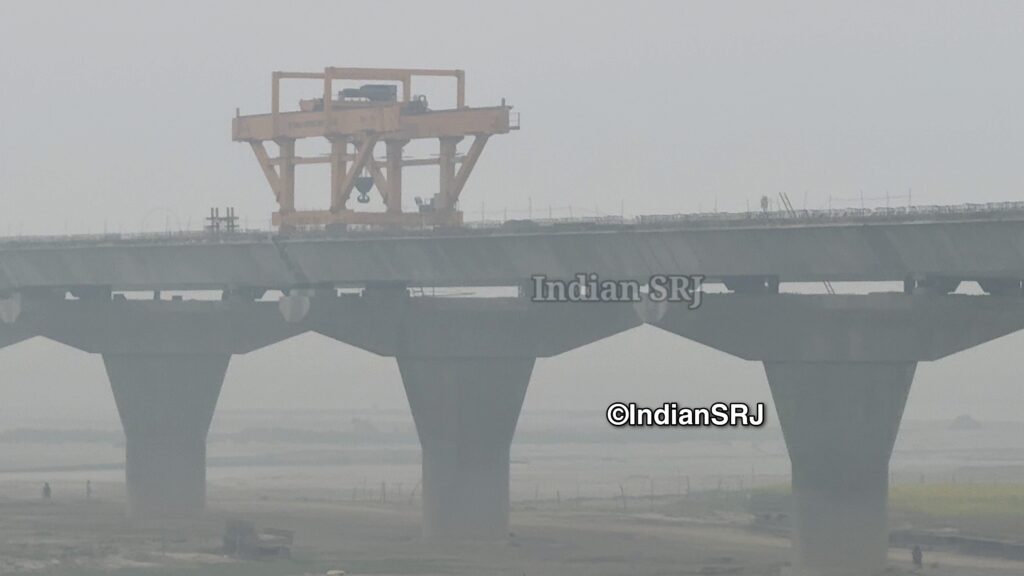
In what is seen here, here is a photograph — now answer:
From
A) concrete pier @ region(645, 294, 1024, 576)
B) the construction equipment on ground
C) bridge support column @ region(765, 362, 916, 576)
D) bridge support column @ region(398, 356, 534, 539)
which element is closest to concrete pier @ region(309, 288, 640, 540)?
bridge support column @ region(398, 356, 534, 539)

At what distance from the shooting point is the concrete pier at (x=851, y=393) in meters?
83.7

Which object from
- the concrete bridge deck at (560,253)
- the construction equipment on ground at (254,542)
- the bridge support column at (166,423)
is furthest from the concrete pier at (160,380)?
the construction equipment on ground at (254,542)

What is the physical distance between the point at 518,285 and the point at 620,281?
6.58 meters

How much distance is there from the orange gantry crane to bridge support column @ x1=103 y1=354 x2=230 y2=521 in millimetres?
10325

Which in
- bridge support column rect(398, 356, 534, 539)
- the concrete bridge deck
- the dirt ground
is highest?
the concrete bridge deck

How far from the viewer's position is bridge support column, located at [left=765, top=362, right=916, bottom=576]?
3319 inches

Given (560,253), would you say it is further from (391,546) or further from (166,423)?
(166,423)

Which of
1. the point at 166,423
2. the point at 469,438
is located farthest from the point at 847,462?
the point at 166,423

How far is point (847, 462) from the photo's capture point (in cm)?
8481

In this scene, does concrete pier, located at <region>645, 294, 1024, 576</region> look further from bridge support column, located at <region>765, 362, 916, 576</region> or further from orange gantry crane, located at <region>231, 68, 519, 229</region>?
orange gantry crane, located at <region>231, 68, 519, 229</region>

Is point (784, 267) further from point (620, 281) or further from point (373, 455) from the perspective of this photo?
point (373, 455)

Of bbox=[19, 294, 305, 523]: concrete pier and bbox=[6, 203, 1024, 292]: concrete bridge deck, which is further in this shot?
bbox=[19, 294, 305, 523]: concrete pier

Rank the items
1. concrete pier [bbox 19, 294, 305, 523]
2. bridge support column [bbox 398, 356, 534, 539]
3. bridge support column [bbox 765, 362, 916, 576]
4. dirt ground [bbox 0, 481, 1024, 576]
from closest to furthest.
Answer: bridge support column [bbox 765, 362, 916, 576], dirt ground [bbox 0, 481, 1024, 576], bridge support column [bbox 398, 356, 534, 539], concrete pier [bbox 19, 294, 305, 523]

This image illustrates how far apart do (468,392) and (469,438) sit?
1970 millimetres
